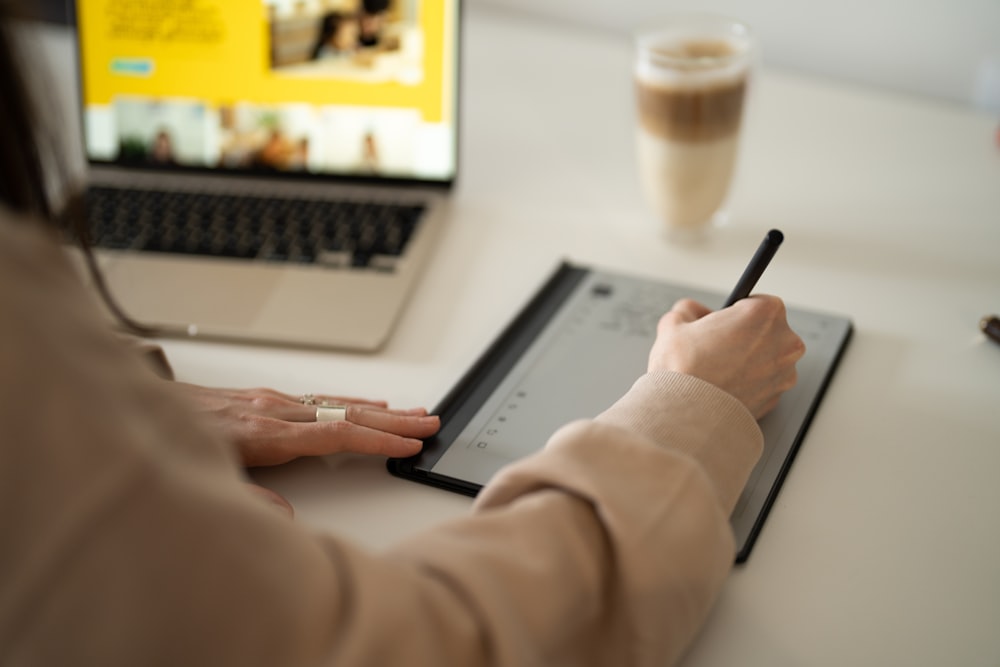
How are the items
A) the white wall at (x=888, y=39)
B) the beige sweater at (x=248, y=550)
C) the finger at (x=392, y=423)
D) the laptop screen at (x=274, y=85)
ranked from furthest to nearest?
the white wall at (x=888, y=39) → the laptop screen at (x=274, y=85) → the finger at (x=392, y=423) → the beige sweater at (x=248, y=550)

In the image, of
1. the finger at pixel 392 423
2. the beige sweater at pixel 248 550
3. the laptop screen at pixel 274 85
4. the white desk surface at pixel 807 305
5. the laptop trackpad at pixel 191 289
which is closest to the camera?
the beige sweater at pixel 248 550

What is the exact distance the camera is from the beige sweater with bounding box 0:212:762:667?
0.34m

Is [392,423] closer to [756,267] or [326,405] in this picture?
[326,405]

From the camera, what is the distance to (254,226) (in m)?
0.95

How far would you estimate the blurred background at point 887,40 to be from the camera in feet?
3.74

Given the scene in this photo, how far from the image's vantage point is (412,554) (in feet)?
1.52

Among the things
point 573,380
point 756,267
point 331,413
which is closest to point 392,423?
point 331,413

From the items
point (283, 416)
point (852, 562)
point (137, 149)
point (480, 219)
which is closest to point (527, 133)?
point (480, 219)

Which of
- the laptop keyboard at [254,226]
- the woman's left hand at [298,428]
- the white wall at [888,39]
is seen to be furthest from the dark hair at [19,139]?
the white wall at [888,39]

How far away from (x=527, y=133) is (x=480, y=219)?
21 centimetres

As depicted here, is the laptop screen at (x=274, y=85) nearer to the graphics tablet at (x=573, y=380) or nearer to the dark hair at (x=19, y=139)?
the graphics tablet at (x=573, y=380)

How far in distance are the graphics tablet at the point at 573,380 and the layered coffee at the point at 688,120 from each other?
4.3 inches

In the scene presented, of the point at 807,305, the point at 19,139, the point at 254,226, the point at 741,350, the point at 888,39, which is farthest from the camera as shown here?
the point at 888,39

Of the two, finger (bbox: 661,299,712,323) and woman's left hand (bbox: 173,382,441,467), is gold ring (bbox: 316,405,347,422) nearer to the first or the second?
woman's left hand (bbox: 173,382,441,467)
